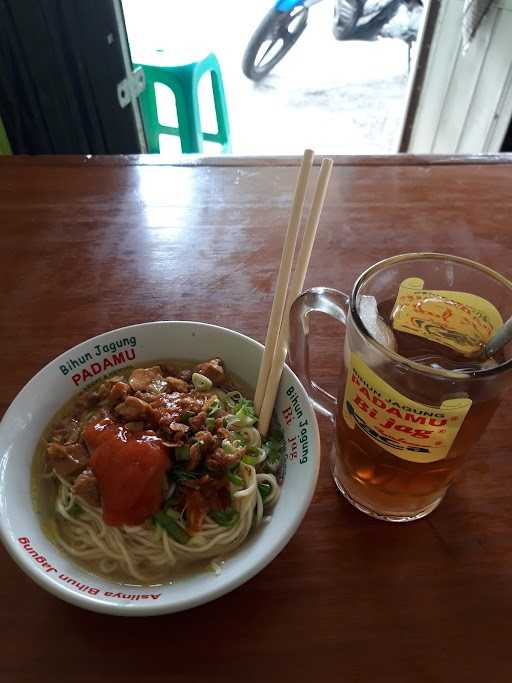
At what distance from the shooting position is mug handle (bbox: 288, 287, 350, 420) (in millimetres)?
605

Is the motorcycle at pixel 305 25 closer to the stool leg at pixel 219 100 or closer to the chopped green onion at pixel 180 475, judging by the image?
the stool leg at pixel 219 100

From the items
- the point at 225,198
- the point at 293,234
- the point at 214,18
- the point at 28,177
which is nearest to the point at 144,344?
the point at 293,234

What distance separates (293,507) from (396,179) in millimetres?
894

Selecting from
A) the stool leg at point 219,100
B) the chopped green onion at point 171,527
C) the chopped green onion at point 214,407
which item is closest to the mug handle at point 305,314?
the chopped green onion at point 214,407

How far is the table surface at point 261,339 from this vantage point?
0.55 metres

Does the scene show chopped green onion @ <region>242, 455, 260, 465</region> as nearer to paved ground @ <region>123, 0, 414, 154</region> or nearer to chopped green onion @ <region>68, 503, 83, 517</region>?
chopped green onion @ <region>68, 503, 83, 517</region>

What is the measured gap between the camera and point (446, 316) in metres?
0.63

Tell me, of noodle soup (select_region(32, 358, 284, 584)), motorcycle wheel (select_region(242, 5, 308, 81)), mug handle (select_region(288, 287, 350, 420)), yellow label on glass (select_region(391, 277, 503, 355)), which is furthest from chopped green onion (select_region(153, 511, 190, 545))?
motorcycle wheel (select_region(242, 5, 308, 81))

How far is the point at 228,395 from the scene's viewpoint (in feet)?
2.40

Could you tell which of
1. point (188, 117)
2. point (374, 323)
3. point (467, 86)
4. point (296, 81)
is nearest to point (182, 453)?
point (374, 323)

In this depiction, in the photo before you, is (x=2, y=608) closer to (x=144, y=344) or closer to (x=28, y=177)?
(x=144, y=344)

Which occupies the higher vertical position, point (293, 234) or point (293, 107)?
point (293, 234)

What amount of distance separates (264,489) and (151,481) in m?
0.13

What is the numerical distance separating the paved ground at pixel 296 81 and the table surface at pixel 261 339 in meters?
1.96
